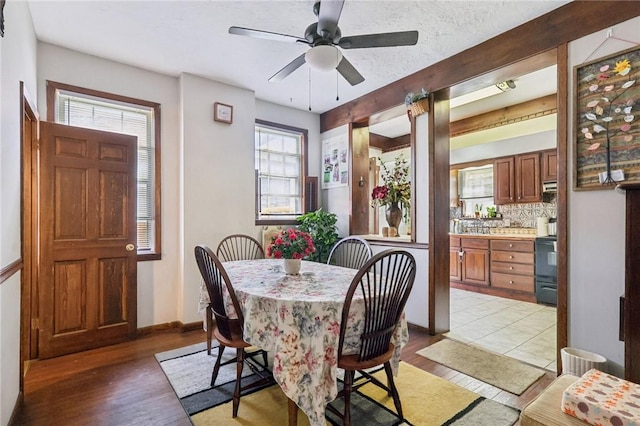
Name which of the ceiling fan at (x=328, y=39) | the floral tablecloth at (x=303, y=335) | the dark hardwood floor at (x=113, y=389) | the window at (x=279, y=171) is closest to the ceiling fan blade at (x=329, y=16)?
the ceiling fan at (x=328, y=39)

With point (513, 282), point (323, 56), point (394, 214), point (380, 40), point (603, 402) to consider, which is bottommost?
point (513, 282)

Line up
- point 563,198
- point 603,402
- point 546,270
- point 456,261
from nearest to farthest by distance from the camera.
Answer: point 603,402 < point 563,198 < point 546,270 < point 456,261

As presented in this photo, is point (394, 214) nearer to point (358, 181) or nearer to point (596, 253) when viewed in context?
point (358, 181)

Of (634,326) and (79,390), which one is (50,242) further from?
(634,326)

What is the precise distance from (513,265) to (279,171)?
12.2 ft

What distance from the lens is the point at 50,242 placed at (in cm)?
276

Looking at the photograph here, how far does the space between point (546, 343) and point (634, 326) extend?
1.83 metres

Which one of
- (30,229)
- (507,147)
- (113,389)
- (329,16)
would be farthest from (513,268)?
(30,229)

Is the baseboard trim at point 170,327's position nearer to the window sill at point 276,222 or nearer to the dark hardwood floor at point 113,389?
the dark hardwood floor at point 113,389

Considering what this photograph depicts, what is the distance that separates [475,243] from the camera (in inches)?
203

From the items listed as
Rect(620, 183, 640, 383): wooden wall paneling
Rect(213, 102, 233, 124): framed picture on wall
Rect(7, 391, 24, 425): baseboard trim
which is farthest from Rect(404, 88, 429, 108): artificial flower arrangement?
Rect(7, 391, 24, 425): baseboard trim

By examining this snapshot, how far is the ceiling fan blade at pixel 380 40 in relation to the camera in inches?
80.7

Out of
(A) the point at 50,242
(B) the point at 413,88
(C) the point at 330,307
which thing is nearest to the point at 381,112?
(B) the point at 413,88

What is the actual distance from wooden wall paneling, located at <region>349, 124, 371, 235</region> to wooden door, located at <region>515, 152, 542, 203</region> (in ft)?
8.40
